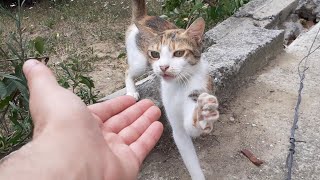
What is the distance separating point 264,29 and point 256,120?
3.56 feet

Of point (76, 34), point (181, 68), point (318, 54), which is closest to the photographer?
point (181, 68)

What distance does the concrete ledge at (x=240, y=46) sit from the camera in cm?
297

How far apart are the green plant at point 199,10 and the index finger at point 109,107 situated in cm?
177

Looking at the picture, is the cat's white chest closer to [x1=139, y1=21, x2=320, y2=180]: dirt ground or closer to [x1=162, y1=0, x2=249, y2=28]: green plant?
[x1=139, y1=21, x2=320, y2=180]: dirt ground

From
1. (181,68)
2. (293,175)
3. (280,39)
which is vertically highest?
(181,68)

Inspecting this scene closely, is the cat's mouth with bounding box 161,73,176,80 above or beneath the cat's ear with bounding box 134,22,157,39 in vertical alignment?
beneath

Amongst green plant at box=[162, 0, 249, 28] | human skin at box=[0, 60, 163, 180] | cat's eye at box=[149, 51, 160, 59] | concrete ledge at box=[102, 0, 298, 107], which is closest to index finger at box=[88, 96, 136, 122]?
human skin at box=[0, 60, 163, 180]

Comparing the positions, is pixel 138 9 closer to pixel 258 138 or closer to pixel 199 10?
pixel 199 10

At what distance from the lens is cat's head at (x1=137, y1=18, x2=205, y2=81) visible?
7.31 feet

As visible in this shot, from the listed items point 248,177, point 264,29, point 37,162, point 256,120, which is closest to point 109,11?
point 264,29

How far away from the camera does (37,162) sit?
1.39 metres

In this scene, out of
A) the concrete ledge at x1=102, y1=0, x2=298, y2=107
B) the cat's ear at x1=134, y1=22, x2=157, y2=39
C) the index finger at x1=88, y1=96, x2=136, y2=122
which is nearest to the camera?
the index finger at x1=88, y1=96, x2=136, y2=122

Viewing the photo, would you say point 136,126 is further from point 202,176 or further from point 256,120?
point 256,120

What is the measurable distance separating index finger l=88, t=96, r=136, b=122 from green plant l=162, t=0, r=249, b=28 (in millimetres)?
1773
